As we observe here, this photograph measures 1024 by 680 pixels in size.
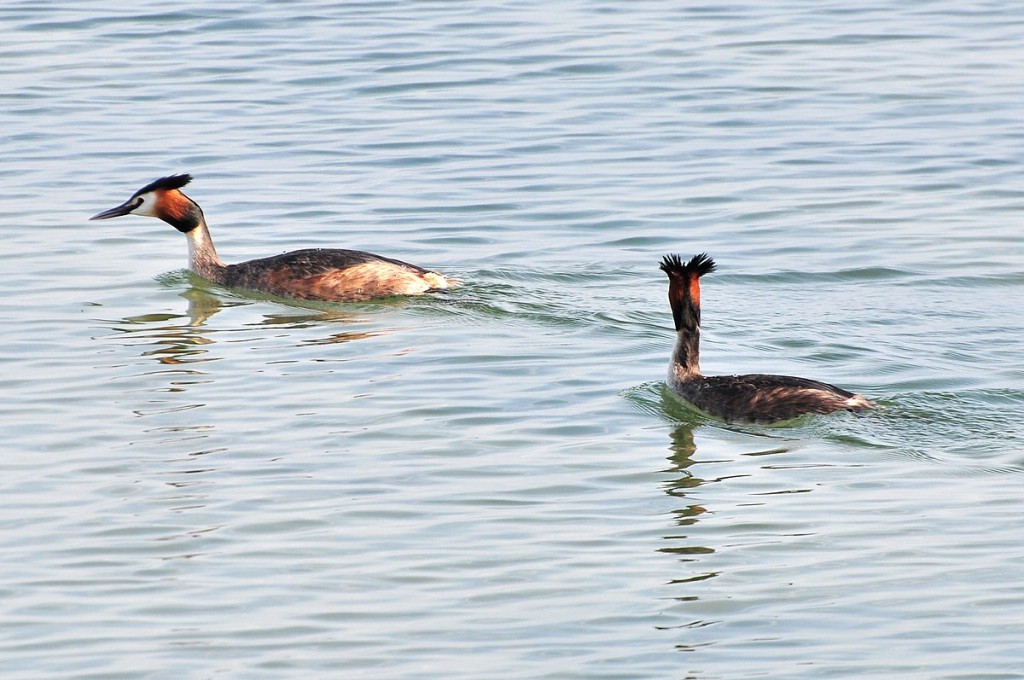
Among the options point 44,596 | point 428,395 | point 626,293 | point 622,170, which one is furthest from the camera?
point 622,170

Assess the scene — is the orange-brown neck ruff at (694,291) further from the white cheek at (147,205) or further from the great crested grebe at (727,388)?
the white cheek at (147,205)

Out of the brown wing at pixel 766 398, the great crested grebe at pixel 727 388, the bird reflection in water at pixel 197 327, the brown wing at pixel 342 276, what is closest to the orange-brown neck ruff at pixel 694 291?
the great crested grebe at pixel 727 388

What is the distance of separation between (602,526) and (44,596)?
283 centimetres

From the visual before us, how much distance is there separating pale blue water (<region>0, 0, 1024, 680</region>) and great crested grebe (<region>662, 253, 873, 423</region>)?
0.47 ft

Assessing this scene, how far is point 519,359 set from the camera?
42.3ft

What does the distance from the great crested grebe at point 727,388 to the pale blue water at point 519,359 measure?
14 centimetres

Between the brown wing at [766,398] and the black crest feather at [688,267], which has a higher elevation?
the black crest feather at [688,267]

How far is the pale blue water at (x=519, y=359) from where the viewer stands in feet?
26.4

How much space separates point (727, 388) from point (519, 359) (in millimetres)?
1857

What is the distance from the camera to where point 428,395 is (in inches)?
469

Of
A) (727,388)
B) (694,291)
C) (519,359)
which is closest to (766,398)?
(727,388)

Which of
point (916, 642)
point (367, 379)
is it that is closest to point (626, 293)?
point (367, 379)

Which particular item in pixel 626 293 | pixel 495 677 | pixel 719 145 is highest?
pixel 719 145

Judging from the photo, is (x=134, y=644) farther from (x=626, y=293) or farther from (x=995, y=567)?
(x=626, y=293)
